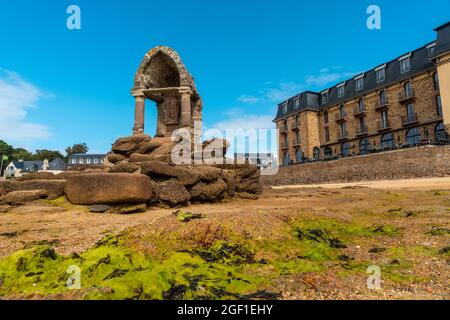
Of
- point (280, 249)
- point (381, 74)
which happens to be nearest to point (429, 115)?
point (381, 74)

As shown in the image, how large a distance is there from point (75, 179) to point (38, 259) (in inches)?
161

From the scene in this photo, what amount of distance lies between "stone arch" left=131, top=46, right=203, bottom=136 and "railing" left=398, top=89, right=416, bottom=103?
28.5 meters

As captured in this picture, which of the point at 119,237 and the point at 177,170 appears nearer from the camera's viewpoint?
the point at 119,237

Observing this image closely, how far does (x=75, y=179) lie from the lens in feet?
20.7

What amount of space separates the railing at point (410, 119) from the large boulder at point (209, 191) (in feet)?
102

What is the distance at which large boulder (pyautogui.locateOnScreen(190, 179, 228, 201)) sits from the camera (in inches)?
314

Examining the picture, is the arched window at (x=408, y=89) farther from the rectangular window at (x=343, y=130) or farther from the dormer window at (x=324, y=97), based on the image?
the dormer window at (x=324, y=97)

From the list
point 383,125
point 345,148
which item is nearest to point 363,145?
point 345,148

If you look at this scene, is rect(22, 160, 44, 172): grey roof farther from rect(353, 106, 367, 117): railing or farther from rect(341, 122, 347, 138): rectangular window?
rect(353, 106, 367, 117): railing

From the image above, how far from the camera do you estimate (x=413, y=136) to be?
30.8m

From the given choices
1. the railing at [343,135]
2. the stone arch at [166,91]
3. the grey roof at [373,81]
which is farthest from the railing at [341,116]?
the stone arch at [166,91]

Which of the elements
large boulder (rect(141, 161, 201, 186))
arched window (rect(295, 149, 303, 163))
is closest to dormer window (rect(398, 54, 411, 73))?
arched window (rect(295, 149, 303, 163))

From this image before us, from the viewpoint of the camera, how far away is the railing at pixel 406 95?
100 ft
